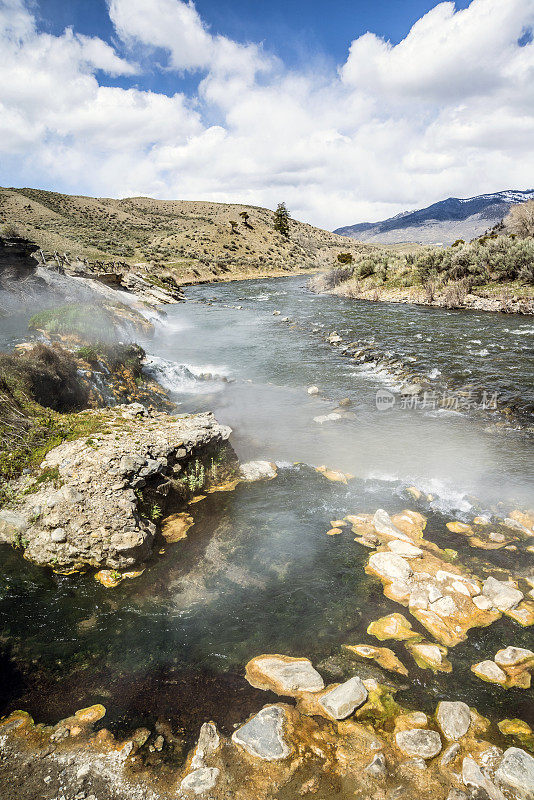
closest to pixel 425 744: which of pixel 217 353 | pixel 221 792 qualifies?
pixel 221 792

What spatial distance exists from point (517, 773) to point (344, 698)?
60.8 inches

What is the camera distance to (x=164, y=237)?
8988 centimetres

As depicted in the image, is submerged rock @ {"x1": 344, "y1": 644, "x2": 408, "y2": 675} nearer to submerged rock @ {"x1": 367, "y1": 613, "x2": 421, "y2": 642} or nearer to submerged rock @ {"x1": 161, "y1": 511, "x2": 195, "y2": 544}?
submerged rock @ {"x1": 367, "y1": 613, "x2": 421, "y2": 642}

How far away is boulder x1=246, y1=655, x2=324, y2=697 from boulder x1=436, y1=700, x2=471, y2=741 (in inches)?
48.7

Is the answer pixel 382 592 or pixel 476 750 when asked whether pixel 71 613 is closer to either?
pixel 382 592

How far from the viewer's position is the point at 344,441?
1054 centimetres

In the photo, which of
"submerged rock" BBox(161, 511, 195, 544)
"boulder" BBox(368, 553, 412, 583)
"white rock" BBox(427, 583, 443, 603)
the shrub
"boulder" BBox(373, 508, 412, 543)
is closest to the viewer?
"white rock" BBox(427, 583, 443, 603)

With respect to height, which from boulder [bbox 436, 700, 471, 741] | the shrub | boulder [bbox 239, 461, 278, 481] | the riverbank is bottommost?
boulder [bbox 436, 700, 471, 741]

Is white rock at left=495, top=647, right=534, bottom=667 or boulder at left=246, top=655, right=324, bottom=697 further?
white rock at left=495, top=647, right=534, bottom=667

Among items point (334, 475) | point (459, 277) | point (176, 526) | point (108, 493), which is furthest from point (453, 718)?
point (459, 277)

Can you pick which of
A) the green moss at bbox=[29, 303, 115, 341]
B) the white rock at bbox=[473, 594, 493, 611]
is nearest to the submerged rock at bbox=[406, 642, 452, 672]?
the white rock at bbox=[473, 594, 493, 611]

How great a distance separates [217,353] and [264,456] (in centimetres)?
1220

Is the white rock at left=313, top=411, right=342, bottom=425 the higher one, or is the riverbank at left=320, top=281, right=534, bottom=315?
the riverbank at left=320, top=281, right=534, bottom=315

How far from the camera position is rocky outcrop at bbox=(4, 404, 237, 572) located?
6.02 meters
